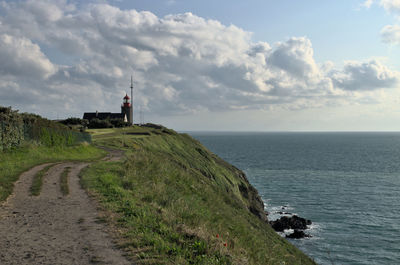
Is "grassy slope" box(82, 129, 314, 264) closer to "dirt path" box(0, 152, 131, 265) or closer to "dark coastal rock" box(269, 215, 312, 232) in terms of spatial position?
"dirt path" box(0, 152, 131, 265)

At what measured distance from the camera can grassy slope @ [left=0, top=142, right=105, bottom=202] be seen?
15.0m

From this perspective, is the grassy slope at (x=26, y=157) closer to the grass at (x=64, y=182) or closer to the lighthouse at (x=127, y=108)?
the grass at (x=64, y=182)

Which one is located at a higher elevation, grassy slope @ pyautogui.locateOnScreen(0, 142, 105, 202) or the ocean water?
grassy slope @ pyautogui.locateOnScreen(0, 142, 105, 202)

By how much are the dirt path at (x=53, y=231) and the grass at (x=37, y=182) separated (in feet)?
0.84

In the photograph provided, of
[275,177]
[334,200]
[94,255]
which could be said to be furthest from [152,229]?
[275,177]

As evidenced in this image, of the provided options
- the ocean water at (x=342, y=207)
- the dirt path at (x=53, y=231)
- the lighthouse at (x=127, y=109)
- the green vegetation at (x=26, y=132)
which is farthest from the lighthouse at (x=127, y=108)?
the dirt path at (x=53, y=231)

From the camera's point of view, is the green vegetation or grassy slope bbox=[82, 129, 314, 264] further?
the green vegetation

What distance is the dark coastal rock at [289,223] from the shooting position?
36.9m

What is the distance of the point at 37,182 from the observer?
1527cm

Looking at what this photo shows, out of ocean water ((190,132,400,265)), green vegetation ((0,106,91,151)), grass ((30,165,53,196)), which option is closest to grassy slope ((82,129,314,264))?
grass ((30,165,53,196))

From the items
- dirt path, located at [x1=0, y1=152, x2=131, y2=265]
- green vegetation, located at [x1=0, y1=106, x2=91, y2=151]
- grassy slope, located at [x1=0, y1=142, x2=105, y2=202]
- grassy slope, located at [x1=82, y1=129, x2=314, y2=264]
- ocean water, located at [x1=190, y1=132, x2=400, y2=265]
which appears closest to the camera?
dirt path, located at [x1=0, y1=152, x2=131, y2=265]

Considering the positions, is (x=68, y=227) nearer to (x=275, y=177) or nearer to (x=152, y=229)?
(x=152, y=229)

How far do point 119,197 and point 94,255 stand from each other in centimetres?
550

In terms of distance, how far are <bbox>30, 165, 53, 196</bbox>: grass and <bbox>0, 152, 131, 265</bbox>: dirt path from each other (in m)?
0.26
